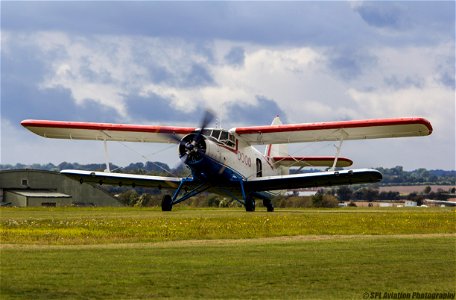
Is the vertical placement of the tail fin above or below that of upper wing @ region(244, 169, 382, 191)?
above

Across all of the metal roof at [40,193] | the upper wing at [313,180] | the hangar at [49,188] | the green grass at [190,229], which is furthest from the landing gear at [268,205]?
the hangar at [49,188]

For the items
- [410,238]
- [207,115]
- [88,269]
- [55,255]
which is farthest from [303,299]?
[207,115]

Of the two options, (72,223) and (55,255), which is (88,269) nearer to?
(55,255)

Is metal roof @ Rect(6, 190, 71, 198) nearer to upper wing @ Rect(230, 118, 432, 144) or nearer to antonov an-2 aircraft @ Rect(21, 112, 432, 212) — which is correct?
antonov an-2 aircraft @ Rect(21, 112, 432, 212)

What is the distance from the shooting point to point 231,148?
40.5m

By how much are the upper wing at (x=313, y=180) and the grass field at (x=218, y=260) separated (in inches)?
487

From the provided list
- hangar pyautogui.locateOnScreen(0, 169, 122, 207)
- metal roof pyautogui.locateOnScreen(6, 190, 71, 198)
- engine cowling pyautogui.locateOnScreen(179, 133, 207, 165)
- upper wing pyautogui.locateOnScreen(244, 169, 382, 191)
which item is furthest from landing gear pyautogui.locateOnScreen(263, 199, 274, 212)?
hangar pyautogui.locateOnScreen(0, 169, 122, 207)

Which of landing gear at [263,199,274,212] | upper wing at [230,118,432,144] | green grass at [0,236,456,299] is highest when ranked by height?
upper wing at [230,118,432,144]

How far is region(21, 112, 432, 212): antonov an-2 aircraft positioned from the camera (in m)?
38.2

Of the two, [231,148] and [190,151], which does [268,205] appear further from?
[190,151]

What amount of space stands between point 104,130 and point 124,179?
2865mm

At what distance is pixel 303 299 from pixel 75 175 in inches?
1207

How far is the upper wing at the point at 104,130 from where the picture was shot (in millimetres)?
43000

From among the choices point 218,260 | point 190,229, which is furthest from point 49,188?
point 218,260
